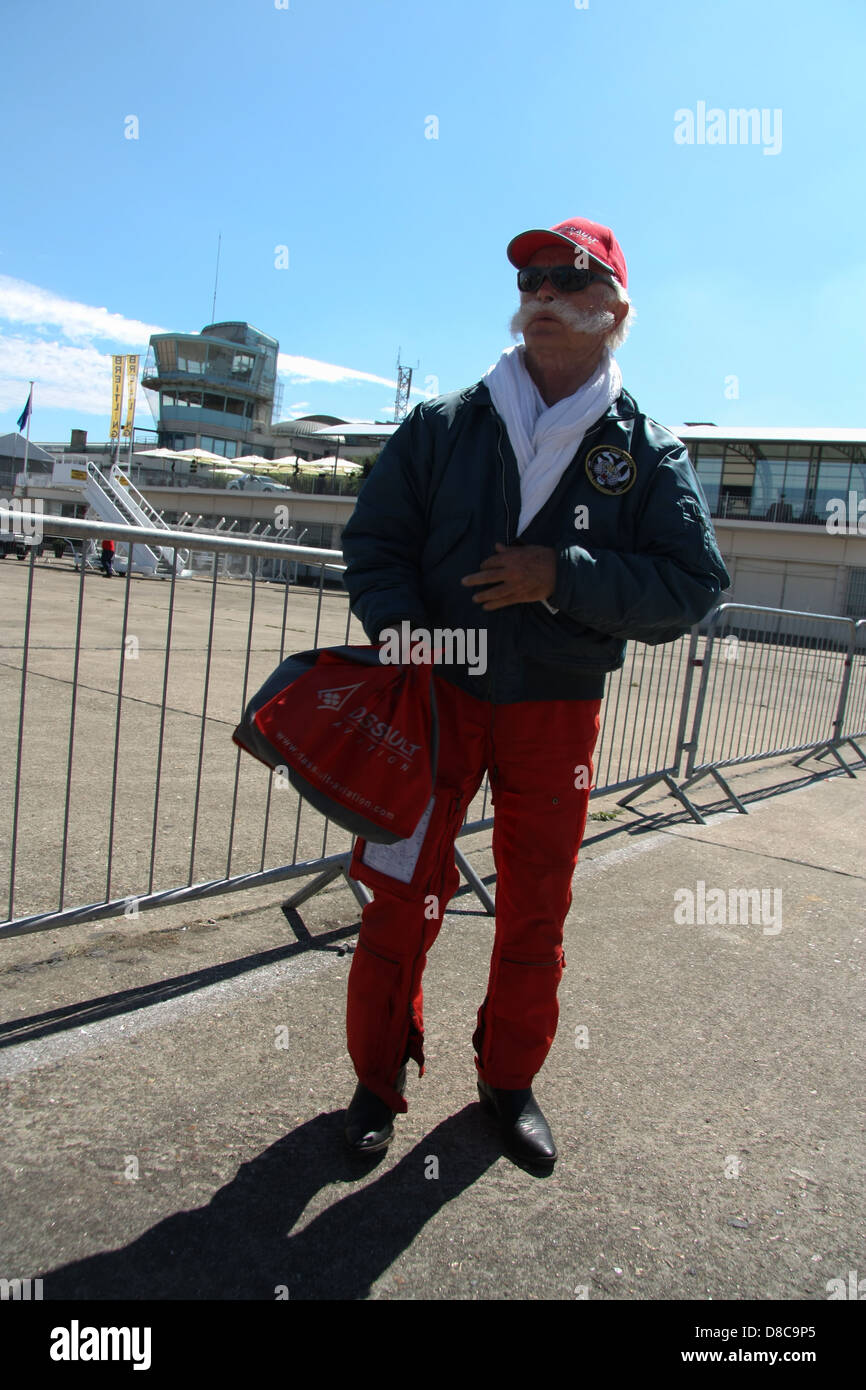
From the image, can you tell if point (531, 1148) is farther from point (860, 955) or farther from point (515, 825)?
point (860, 955)

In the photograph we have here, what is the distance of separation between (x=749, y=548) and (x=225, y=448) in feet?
197

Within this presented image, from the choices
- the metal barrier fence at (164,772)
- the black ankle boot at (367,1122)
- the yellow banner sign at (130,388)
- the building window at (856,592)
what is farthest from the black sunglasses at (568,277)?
the yellow banner sign at (130,388)

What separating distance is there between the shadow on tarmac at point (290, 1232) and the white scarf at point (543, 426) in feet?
5.26

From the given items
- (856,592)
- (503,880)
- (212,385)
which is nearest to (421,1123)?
(503,880)

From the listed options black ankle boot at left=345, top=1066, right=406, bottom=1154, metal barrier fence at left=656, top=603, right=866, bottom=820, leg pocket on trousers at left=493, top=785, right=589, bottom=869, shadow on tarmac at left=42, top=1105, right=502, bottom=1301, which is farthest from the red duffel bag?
metal barrier fence at left=656, top=603, right=866, bottom=820

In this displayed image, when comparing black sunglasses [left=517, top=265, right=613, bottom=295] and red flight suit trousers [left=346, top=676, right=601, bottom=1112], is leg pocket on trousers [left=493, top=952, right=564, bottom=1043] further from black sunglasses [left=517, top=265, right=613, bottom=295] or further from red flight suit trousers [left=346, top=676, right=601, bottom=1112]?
black sunglasses [left=517, top=265, right=613, bottom=295]

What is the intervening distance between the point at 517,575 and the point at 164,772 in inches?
150

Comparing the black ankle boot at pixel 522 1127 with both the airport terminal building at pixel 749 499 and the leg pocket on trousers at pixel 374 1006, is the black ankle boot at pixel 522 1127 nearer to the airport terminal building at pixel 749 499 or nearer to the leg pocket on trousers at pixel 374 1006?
the leg pocket on trousers at pixel 374 1006

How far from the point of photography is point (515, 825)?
2381 mm

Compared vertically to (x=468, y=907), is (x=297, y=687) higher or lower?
higher

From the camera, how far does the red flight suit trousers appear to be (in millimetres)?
2311

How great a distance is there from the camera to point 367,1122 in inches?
91.5

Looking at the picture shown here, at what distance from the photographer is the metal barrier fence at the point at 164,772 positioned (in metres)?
3.44
